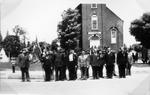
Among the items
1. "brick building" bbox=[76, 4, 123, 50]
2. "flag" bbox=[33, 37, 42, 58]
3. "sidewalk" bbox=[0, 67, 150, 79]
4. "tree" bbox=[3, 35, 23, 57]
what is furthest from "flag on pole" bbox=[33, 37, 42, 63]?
"brick building" bbox=[76, 4, 123, 50]

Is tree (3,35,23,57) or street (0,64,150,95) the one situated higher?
tree (3,35,23,57)

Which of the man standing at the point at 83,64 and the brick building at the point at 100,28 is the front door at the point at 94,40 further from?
the man standing at the point at 83,64

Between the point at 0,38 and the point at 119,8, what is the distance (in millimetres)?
1703

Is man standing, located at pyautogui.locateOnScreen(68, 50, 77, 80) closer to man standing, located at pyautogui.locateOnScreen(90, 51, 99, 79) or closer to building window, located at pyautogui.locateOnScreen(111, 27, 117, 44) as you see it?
man standing, located at pyautogui.locateOnScreen(90, 51, 99, 79)

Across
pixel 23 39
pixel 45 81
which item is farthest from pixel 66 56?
pixel 23 39

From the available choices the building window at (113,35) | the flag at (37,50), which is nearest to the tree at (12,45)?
the flag at (37,50)

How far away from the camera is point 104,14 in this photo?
750cm

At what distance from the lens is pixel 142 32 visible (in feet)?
25.8

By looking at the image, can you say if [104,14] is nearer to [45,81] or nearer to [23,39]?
[23,39]

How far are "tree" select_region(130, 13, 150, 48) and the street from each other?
1.67 ft

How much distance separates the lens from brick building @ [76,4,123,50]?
23.6 feet

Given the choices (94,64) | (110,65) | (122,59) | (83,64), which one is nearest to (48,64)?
(83,64)

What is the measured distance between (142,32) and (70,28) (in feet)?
4.06

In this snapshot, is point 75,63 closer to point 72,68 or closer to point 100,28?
point 72,68
